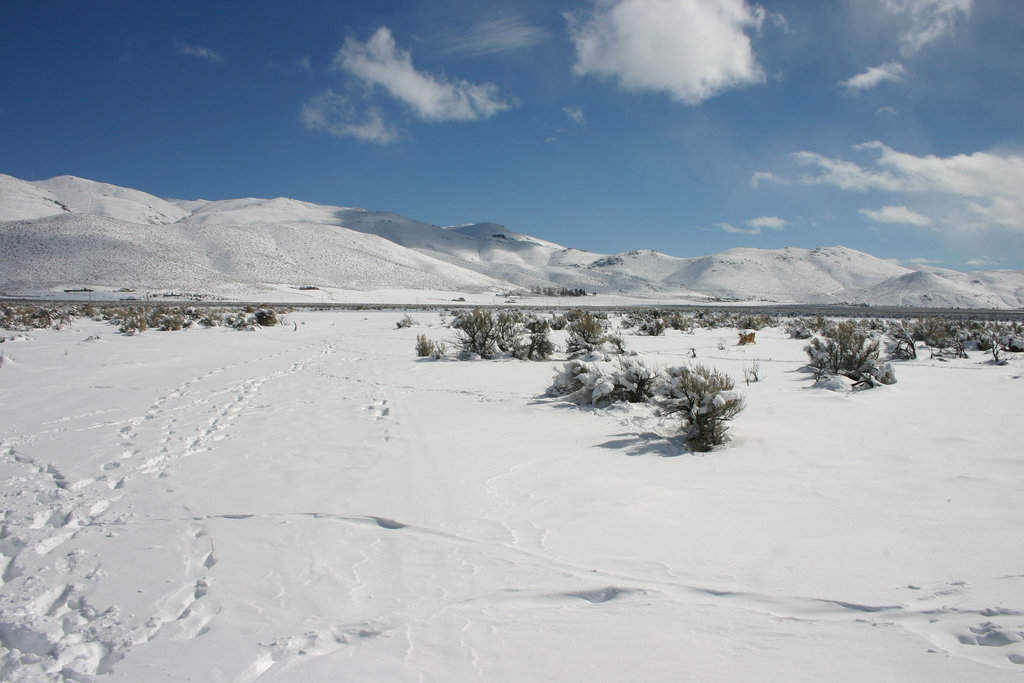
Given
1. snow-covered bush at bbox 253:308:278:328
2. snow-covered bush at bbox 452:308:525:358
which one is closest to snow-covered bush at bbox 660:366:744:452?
snow-covered bush at bbox 452:308:525:358

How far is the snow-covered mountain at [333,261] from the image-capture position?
6800 centimetres

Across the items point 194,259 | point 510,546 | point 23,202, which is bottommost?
point 510,546

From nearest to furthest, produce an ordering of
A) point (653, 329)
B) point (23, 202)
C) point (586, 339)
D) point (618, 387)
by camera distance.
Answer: point (618, 387) < point (586, 339) < point (653, 329) < point (23, 202)

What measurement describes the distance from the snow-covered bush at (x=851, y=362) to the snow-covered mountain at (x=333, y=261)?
6262cm

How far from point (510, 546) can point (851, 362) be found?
27.4 ft

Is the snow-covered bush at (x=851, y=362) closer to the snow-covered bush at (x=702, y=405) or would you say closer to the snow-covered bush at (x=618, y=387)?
the snow-covered bush at (x=618, y=387)

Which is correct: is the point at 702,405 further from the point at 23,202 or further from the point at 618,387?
the point at 23,202

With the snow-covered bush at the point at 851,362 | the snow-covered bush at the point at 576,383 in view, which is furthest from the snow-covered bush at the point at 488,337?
the snow-covered bush at the point at 851,362

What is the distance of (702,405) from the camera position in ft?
18.8

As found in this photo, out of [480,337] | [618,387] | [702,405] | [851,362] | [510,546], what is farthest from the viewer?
[480,337]

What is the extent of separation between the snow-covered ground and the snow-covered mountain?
63178mm

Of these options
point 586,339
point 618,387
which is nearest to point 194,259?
point 586,339

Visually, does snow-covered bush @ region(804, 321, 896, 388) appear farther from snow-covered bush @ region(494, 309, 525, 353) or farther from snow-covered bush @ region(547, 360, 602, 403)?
snow-covered bush @ region(494, 309, 525, 353)

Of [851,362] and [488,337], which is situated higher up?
[488,337]
